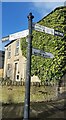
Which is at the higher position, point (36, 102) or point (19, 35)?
point (19, 35)

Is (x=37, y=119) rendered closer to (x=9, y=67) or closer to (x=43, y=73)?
(x=43, y=73)

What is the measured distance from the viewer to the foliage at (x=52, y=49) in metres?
15.4

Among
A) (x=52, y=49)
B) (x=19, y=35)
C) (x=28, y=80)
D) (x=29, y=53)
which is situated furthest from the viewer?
(x=52, y=49)

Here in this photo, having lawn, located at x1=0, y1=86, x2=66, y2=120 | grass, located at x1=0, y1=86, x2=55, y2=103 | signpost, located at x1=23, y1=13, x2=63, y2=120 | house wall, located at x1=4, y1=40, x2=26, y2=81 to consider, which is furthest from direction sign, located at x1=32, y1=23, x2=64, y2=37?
house wall, located at x1=4, y1=40, x2=26, y2=81

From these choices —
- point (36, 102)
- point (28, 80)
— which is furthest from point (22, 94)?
point (28, 80)

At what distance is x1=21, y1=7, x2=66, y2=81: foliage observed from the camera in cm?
1537

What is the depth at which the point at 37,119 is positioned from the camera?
7832mm

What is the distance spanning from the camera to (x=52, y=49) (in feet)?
51.0

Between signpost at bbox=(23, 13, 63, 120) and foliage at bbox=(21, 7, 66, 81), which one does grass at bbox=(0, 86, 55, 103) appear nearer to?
foliage at bbox=(21, 7, 66, 81)

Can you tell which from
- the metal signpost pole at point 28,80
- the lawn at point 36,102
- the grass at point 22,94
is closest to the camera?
the metal signpost pole at point 28,80

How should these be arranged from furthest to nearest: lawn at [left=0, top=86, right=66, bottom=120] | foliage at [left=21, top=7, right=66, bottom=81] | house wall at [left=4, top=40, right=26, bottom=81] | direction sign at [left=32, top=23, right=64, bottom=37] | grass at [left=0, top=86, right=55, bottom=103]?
house wall at [left=4, top=40, right=26, bottom=81] < foliage at [left=21, top=7, right=66, bottom=81] < grass at [left=0, top=86, right=55, bottom=103] < lawn at [left=0, top=86, right=66, bottom=120] < direction sign at [left=32, top=23, right=64, bottom=37]

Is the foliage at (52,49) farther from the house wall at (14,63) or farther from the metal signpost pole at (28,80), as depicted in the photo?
the metal signpost pole at (28,80)

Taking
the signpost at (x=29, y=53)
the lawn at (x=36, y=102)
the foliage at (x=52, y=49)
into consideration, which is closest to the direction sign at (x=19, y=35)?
the signpost at (x=29, y=53)

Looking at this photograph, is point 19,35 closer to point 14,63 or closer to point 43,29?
point 43,29
